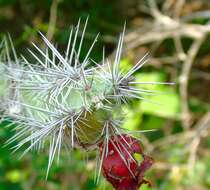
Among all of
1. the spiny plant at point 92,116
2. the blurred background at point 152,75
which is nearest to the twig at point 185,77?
the blurred background at point 152,75

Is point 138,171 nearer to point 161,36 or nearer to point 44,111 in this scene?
point 44,111

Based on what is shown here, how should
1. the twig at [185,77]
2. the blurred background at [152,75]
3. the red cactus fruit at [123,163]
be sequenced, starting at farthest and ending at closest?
the twig at [185,77] < the blurred background at [152,75] < the red cactus fruit at [123,163]

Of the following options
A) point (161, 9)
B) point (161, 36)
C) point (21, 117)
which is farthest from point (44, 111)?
point (161, 9)

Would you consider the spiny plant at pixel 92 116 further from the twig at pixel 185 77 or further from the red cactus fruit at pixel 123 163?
the twig at pixel 185 77

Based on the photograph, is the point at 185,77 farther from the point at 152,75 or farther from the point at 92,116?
the point at 92,116

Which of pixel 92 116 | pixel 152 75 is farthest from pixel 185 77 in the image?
pixel 92 116
